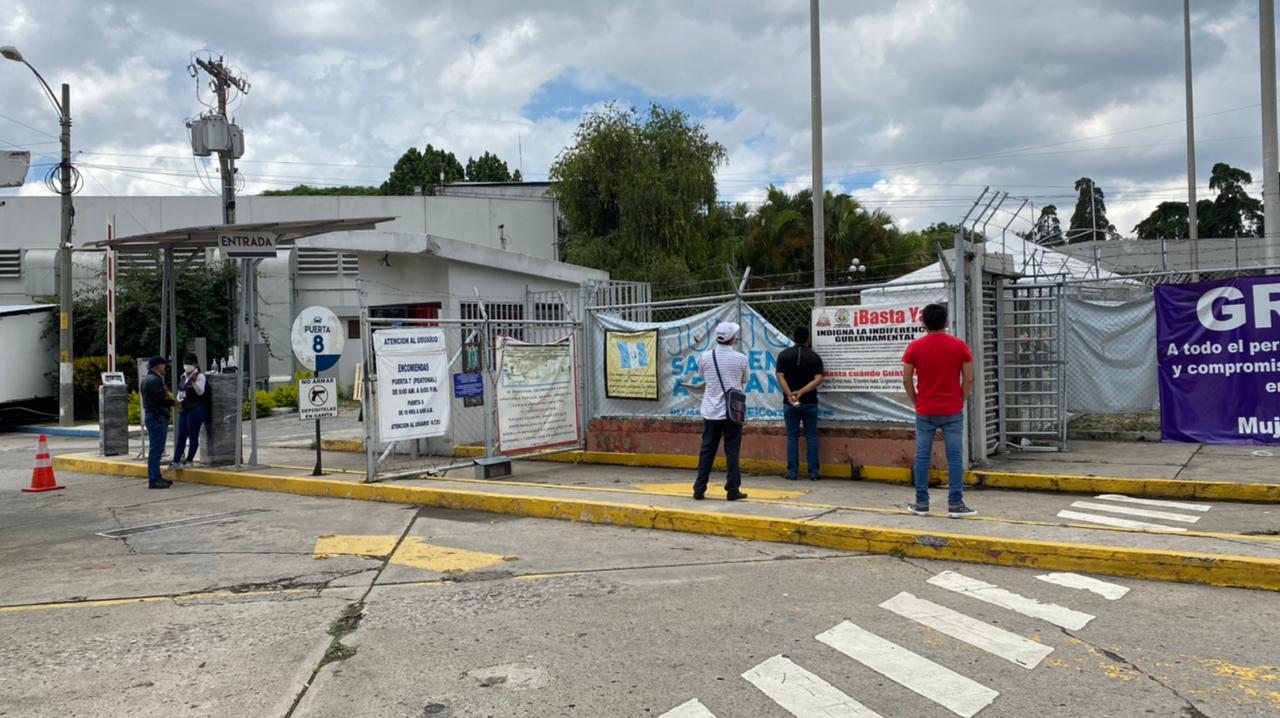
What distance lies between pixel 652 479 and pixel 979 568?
5.27 meters

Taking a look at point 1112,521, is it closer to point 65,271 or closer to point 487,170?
point 65,271

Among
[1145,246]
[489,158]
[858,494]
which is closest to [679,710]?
[858,494]

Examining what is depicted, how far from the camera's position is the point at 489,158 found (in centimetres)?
9988

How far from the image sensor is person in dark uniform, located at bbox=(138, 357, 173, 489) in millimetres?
12727

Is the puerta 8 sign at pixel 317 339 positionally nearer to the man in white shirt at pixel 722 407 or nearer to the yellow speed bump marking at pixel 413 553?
the yellow speed bump marking at pixel 413 553

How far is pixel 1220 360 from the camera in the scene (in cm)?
1082

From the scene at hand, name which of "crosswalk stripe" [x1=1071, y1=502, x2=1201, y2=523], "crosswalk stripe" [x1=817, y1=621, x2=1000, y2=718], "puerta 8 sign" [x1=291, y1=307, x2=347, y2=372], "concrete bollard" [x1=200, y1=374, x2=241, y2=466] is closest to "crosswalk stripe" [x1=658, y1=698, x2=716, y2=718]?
"crosswalk stripe" [x1=817, y1=621, x2=1000, y2=718]

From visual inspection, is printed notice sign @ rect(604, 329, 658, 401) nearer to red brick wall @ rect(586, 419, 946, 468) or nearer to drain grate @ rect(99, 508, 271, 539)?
red brick wall @ rect(586, 419, 946, 468)

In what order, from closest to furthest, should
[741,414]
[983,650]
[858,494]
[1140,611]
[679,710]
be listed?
[679,710]
[983,650]
[1140,611]
[741,414]
[858,494]

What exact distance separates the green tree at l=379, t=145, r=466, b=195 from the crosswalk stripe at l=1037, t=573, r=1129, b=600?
3456 inches

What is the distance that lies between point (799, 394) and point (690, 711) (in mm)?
6881

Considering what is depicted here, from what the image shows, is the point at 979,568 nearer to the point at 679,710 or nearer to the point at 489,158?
the point at 679,710

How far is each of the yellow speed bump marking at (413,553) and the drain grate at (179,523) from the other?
2.08 meters

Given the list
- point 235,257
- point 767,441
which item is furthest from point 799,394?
point 235,257
